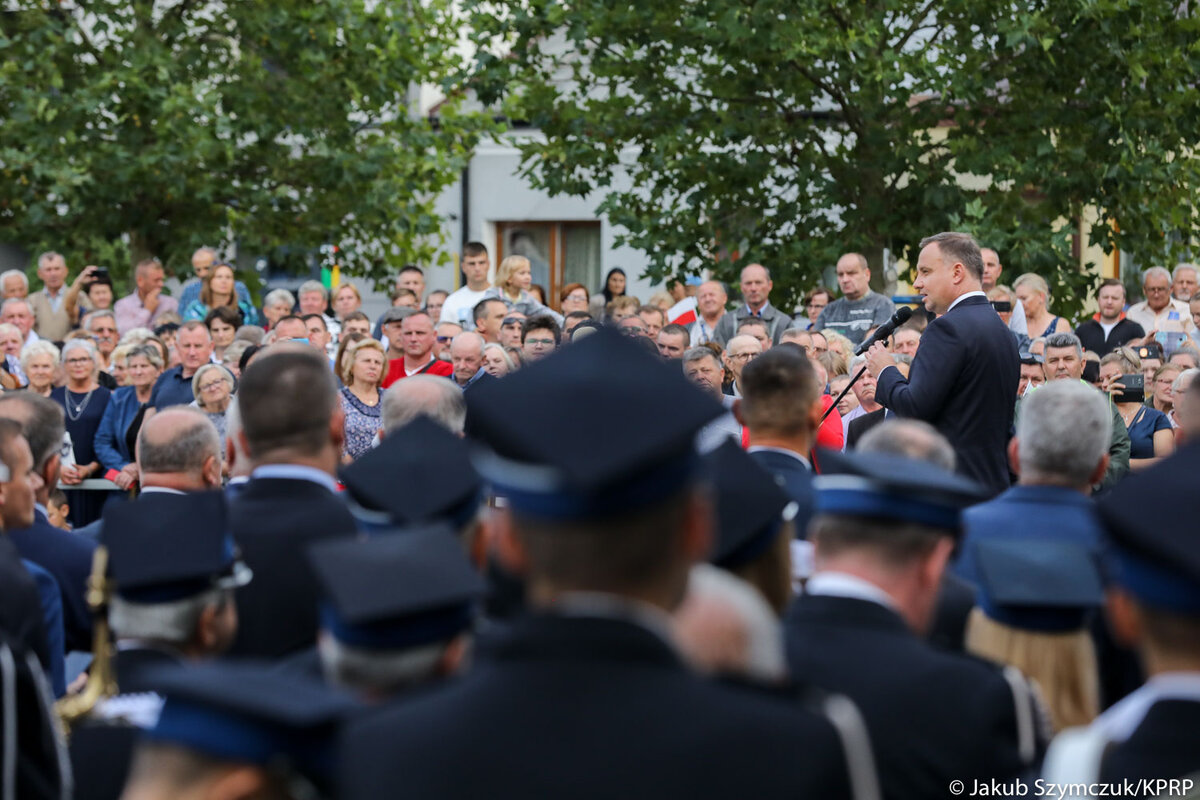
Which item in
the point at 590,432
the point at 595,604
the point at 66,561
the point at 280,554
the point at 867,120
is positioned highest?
the point at 867,120

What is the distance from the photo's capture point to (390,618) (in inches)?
101

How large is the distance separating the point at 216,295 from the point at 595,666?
41.3ft

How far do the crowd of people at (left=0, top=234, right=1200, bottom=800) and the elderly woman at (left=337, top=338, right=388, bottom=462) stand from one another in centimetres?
380

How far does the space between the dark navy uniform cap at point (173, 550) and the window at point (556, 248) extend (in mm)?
23085

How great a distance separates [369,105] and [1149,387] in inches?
404

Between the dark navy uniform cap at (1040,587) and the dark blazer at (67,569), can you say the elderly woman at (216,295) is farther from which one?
the dark navy uniform cap at (1040,587)

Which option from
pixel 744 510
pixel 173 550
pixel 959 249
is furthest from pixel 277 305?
pixel 744 510

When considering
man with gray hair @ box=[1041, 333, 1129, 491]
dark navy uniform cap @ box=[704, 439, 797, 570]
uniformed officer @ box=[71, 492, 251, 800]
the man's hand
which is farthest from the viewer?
man with gray hair @ box=[1041, 333, 1129, 491]

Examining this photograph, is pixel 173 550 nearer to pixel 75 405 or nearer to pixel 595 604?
pixel 595 604

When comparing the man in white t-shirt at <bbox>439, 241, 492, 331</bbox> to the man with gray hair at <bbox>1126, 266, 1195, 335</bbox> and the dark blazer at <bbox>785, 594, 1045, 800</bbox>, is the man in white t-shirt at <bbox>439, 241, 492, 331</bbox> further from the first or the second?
the dark blazer at <bbox>785, 594, 1045, 800</bbox>

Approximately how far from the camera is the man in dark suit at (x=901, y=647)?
9.15 feet

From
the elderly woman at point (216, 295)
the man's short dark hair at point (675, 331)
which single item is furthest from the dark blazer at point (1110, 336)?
the elderly woman at point (216, 295)

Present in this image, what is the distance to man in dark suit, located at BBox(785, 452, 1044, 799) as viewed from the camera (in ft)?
9.15

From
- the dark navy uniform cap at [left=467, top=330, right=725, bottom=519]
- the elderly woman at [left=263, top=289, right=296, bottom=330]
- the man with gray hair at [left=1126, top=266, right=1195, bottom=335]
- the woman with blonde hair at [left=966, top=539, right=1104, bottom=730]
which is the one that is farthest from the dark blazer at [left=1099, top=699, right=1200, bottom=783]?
the elderly woman at [left=263, top=289, right=296, bottom=330]
